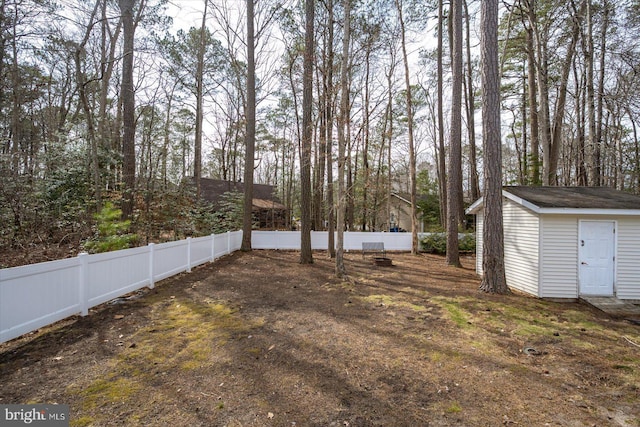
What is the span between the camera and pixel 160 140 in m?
22.1

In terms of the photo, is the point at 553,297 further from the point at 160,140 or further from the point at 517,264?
the point at 160,140

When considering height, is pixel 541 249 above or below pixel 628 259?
above

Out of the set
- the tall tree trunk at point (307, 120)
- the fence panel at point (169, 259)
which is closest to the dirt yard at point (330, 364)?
the fence panel at point (169, 259)

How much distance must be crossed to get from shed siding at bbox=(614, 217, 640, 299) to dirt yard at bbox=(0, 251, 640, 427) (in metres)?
1.40

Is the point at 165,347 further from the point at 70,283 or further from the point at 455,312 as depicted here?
the point at 455,312

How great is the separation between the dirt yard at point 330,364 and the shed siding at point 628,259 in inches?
55.0

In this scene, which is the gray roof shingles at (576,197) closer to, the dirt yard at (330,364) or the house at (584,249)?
the house at (584,249)

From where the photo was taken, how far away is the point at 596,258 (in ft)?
20.8

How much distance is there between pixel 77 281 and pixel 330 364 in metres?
4.09

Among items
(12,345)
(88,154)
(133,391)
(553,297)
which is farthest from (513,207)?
(88,154)

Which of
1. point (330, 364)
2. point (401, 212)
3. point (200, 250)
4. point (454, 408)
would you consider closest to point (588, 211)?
point (454, 408)

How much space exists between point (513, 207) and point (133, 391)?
325 inches

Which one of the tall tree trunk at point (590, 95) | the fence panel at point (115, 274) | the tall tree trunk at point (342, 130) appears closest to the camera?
the fence panel at point (115, 274)

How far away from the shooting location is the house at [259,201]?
21.1 metres
